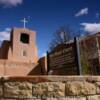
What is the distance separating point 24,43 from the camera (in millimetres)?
35156

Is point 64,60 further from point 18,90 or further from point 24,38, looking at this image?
point 24,38

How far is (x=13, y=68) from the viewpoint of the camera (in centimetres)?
2484

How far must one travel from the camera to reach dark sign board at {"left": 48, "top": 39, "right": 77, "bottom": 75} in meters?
4.53

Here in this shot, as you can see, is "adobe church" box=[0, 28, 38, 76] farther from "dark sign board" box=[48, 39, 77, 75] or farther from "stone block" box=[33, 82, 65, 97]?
"stone block" box=[33, 82, 65, 97]

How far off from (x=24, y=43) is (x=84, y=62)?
30059 millimetres

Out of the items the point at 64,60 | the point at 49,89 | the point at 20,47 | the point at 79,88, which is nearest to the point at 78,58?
the point at 64,60

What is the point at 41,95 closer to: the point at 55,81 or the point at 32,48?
the point at 55,81

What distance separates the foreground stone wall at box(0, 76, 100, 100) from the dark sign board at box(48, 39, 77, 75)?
1.41 meters

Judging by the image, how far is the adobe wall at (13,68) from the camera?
79.0ft

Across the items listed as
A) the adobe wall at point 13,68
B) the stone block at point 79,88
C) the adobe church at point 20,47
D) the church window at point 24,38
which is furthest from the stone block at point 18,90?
the church window at point 24,38

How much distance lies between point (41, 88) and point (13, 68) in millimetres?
22289

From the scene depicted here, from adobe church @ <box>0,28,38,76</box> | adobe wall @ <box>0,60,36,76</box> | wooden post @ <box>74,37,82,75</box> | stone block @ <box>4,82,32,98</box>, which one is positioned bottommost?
stone block @ <box>4,82,32,98</box>

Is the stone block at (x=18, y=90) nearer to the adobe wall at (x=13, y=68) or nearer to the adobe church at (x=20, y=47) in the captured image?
the adobe wall at (x=13, y=68)

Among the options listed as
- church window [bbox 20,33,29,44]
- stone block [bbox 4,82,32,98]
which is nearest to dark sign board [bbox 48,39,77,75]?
stone block [bbox 4,82,32,98]
